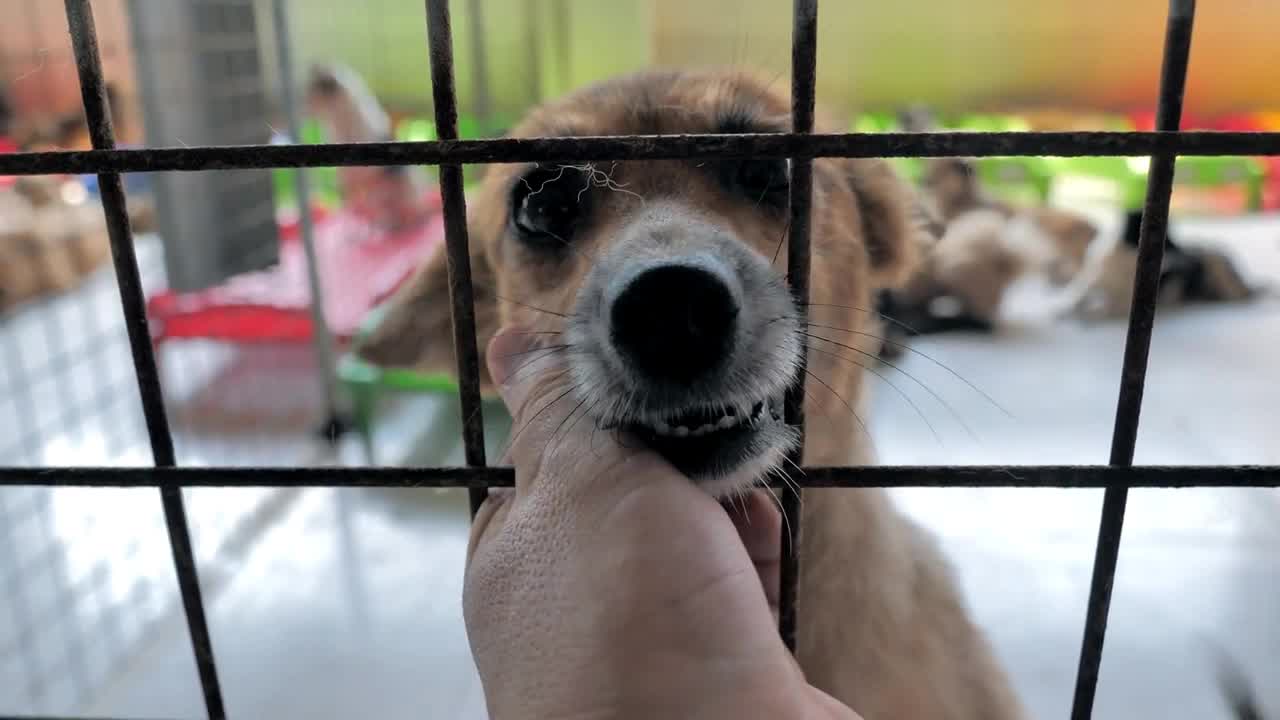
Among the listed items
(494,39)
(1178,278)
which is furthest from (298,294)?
(1178,278)

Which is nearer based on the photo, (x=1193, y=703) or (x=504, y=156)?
(x=504, y=156)

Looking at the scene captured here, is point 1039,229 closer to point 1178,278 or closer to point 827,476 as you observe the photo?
point 1178,278

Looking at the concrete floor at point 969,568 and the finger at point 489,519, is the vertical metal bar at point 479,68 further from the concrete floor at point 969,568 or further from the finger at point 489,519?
the finger at point 489,519

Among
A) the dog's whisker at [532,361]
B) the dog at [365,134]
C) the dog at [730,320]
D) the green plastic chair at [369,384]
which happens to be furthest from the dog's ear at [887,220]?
the dog at [365,134]

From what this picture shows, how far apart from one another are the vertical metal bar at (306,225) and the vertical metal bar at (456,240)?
1.60 m

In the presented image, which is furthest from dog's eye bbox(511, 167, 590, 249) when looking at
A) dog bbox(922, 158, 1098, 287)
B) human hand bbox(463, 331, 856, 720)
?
dog bbox(922, 158, 1098, 287)

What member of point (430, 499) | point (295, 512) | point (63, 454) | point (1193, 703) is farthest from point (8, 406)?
point (1193, 703)

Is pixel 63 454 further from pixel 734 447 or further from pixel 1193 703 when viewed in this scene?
pixel 1193 703

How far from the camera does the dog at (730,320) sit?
0.89 m

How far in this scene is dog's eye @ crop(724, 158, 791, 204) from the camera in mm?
1269

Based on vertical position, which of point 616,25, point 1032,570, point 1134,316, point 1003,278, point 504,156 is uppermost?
point 616,25

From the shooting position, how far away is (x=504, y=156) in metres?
0.80

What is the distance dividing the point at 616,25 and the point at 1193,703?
2.44m

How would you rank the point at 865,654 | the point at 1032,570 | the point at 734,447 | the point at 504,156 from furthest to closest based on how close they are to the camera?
the point at 1032,570
the point at 865,654
the point at 734,447
the point at 504,156
